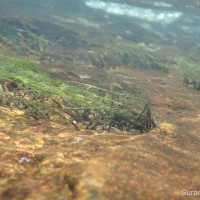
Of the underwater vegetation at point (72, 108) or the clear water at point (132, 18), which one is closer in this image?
the underwater vegetation at point (72, 108)

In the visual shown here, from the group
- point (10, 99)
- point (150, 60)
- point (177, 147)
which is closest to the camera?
point (177, 147)

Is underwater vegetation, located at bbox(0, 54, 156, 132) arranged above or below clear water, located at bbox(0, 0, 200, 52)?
below

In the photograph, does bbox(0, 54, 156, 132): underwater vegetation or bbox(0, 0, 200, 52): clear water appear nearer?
bbox(0, 54, 156, 132): underwater vegetation

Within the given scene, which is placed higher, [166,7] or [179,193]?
[166,7]

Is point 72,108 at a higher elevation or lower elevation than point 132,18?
lower

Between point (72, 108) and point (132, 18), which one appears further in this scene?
point (132, 18)

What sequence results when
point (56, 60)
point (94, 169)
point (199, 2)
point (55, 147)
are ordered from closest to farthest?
1. point (94, 169)
2. point (55, 147)
3. point (56, 60)
4. point (199, 2)

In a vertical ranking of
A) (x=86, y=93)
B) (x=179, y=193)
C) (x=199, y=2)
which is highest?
(x=199, y=2)

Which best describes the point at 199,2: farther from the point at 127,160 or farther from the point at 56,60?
the point at 127,160

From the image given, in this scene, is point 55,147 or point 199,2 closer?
point 55,147

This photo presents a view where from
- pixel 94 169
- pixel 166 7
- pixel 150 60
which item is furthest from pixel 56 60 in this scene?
pixel 166 7

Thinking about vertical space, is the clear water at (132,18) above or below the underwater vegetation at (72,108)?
above
